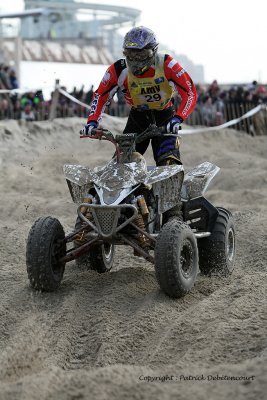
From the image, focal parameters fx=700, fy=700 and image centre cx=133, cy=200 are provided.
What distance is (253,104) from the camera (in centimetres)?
1947

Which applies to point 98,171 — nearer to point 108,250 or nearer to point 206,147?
point 108,250

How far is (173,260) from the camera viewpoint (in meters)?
5.03

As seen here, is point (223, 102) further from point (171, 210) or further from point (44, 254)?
point (44, 254)

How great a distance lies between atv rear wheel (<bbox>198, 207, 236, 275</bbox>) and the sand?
104 millimetres

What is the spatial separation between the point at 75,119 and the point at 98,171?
1034cm

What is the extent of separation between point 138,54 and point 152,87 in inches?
16.6

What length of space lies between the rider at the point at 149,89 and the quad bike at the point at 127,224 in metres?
0.36

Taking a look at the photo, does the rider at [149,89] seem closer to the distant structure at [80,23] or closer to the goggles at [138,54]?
the goggles at [138,54]

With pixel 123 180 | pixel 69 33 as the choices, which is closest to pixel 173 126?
pixel 123 180

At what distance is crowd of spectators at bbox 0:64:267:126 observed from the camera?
47.9 ft

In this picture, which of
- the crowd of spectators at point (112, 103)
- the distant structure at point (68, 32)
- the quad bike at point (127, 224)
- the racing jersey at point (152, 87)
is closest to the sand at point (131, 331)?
the quad bike at point (127, 224)

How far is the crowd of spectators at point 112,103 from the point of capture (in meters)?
14.6

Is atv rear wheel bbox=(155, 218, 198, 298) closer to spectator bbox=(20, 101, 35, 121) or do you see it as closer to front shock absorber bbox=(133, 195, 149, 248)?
front shock absorber bbox=(133, 195, 149, 248)

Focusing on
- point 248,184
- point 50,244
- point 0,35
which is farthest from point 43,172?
point 0,35
